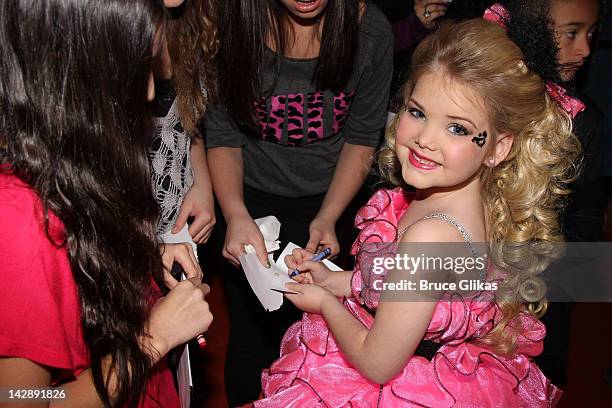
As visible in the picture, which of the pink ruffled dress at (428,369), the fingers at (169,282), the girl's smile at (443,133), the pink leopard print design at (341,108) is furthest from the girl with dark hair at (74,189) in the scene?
the pink leopard print design at (341,108)

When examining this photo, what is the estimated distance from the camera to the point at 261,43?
5.28 ft

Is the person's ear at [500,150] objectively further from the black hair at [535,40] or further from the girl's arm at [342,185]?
the girl's arm at [342,185]

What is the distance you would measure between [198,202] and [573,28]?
1202 millimetres

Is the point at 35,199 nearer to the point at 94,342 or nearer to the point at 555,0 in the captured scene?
the point at 94,342

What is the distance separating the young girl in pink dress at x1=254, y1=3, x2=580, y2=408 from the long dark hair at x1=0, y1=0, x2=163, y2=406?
44 centimetres

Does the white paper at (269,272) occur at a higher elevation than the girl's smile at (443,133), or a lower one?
lower

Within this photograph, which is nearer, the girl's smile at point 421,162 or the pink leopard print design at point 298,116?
the girl's smile at point 421,162

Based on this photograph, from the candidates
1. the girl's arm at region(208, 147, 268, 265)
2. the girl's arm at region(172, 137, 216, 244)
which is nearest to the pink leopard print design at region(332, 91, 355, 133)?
the girl's arm at region(208, 147, 268, 265)

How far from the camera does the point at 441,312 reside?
119 cm

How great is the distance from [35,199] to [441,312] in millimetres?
793

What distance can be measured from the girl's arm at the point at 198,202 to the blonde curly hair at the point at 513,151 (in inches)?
27.9

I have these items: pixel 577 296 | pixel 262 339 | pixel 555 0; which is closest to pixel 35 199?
pixel 262 339

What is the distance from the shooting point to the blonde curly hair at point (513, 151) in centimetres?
118

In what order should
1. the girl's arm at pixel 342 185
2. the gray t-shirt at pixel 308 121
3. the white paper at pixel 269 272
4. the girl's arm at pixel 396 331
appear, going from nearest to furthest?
the girl's arm at pixel 396 331 → the white paper at pixel 269 272 → the gray t-shirt at pixel 308 121 → the girl's arm at pixel 342 185
